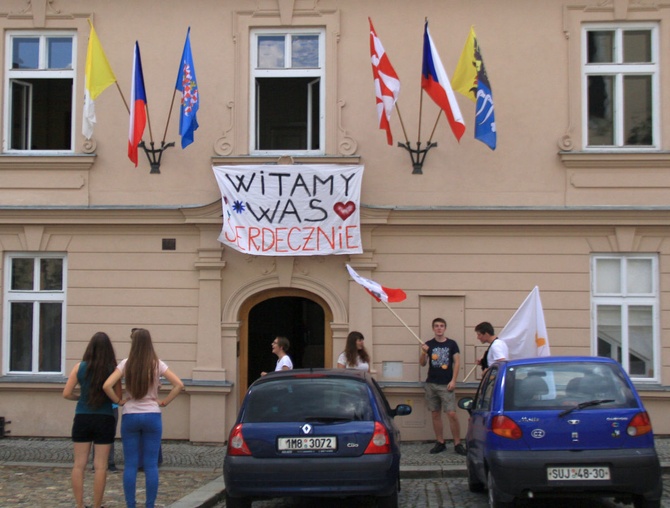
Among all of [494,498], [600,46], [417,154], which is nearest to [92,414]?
[494,498]

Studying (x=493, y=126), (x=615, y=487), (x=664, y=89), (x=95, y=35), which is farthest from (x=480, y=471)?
(x=95, y=35)

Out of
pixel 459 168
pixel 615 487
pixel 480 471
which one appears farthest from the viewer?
pixel 459 168

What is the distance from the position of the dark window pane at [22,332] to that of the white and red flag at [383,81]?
256 inches

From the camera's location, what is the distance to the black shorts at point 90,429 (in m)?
8.52

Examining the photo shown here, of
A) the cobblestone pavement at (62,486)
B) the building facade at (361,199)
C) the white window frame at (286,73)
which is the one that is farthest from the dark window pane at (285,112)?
the cobblestone pavement at (62,486)

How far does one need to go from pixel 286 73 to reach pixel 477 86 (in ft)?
10.5

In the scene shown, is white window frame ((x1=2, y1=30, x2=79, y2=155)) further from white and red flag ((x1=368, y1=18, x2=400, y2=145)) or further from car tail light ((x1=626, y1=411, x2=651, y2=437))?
car tail light ((x1=626, y1=411, x2=651, y2=437))

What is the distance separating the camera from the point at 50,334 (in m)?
14.5

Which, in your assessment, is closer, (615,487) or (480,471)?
(615,487)

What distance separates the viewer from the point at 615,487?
816 cm

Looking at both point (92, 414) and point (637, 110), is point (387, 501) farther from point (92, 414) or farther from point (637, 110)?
point (637, 110)

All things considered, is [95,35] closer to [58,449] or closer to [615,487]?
[58,449]

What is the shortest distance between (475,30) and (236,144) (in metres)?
4.22

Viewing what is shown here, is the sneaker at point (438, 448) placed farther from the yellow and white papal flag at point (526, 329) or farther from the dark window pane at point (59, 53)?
the dark window pane at point (59, 53)
